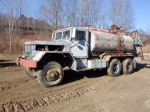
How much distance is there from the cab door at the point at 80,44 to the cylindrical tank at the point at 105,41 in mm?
442

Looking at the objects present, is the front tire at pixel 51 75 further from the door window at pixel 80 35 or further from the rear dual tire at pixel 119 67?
the rear dual tire at pixel 119 67

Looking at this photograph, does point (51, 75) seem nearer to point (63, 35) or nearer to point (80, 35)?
point (63, 35)

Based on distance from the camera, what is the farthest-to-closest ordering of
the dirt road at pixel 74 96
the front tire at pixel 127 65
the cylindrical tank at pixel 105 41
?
the front tire at pixel 127 65
the cylindrical tank at pixel 105 41
the dirt road at pixel 74 96

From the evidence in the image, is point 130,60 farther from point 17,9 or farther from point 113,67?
point 17,9

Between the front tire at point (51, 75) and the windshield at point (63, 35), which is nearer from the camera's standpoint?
the front tire at point (51, 75)

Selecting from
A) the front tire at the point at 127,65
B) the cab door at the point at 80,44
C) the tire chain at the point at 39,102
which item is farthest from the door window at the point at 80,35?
the front tire at the point at 127,65

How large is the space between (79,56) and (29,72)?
8.05ft

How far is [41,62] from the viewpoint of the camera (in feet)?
23.7

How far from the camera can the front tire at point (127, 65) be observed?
410 inches

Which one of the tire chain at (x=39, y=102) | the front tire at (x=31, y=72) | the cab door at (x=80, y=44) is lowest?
the tire chain at (x=39, y=102)

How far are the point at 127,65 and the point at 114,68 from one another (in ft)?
3.89

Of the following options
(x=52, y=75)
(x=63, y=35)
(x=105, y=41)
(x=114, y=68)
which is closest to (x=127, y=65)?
(x=114, y=68)

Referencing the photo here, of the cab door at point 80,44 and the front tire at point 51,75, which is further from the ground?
the cab door at point 80,44

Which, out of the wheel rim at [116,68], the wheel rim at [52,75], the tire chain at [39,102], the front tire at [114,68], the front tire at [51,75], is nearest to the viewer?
the tire chain at [39,102]
